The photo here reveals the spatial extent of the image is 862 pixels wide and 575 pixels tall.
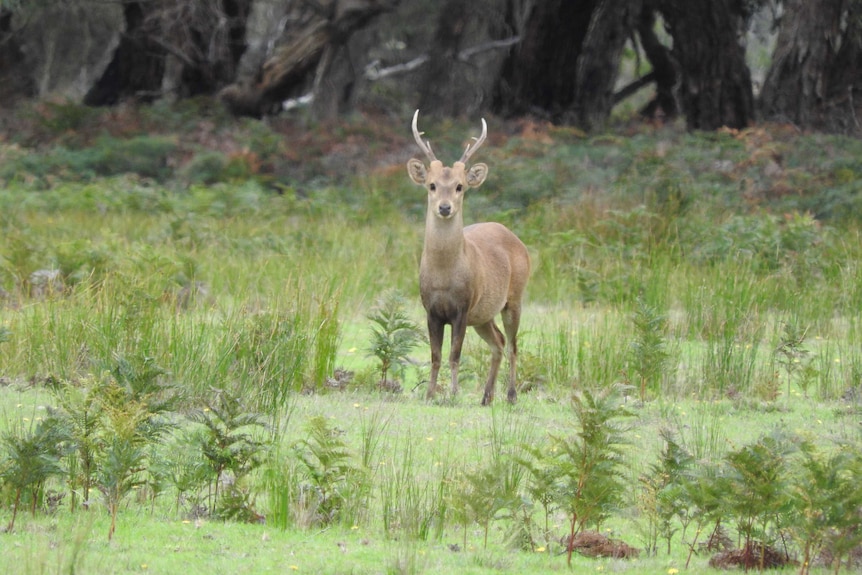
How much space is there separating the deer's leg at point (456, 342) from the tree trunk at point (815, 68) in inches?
551

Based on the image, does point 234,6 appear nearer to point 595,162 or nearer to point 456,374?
point 595,162

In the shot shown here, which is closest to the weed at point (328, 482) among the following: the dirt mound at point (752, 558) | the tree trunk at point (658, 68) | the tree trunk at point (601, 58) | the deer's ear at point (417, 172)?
the dirt mound at point (752, 558)

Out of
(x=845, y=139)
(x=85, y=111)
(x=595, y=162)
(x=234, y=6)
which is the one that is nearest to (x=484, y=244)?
(x=595, y=162)

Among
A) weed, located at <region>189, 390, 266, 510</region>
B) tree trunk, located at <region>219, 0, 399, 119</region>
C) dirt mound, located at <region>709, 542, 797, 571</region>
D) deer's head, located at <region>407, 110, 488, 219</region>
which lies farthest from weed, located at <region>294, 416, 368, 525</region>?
tree trunk, located at <region>219, 0, 399, 119</region>

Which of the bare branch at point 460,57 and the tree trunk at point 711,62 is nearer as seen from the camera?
the tree trunk at point 711,62

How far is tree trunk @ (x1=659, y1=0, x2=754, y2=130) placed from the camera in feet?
74.8

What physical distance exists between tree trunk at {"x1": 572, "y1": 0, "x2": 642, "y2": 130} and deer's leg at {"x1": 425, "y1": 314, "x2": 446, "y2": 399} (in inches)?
598

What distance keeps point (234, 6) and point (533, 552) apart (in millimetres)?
22046

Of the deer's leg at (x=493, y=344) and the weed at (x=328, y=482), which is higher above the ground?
the deer's leg at (x=493, y=344)

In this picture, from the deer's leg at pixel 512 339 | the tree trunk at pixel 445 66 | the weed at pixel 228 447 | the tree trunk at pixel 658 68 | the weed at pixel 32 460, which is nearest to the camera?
the weed at pixel 32 460

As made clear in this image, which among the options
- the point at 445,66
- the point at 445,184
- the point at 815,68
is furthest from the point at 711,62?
the point at 445,184

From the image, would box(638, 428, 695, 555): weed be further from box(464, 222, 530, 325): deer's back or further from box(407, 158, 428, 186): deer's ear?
box(407, 158, 428, 186): deer's ear

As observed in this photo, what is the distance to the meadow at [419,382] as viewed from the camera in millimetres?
5562

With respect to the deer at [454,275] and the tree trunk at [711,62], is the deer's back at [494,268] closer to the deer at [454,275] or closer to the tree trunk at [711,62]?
the deer at [454,275]
